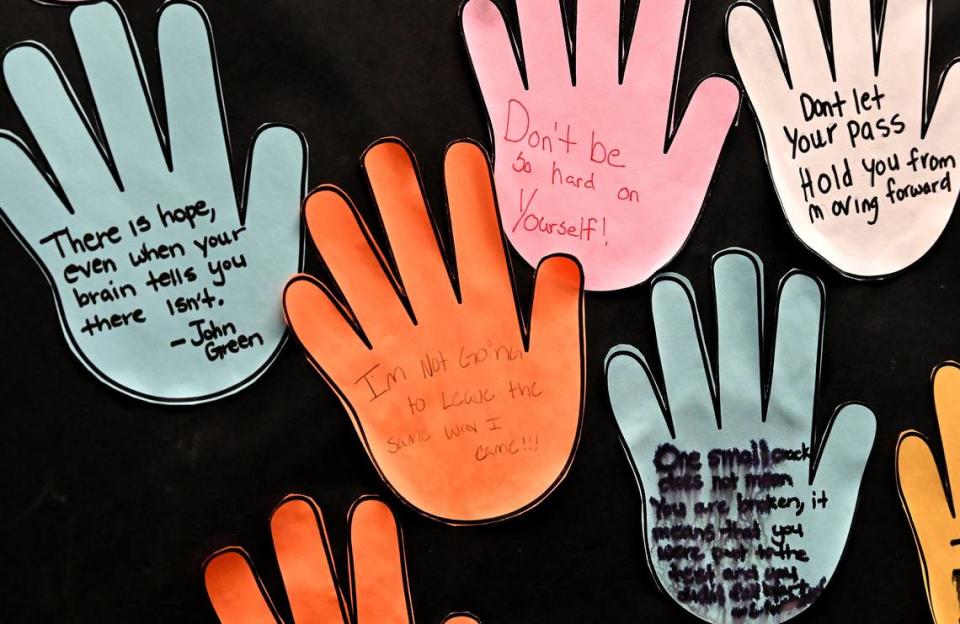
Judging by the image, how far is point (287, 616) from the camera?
610 mm

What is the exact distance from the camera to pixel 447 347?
0.62 metres

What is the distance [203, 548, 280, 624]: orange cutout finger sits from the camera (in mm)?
590

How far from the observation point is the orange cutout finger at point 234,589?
1.94 feet

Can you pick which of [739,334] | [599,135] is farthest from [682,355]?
[599,135]

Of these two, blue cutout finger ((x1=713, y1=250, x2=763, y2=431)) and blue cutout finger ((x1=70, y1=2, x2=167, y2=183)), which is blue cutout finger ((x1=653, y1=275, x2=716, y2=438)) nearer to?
blue cutout finger ((x1=713, y1=250, x2=763, y2=431))

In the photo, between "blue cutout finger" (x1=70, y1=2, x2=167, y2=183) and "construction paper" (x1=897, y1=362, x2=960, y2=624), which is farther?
"construction paper" (x1=897, y1=362, x2=960, y2=624)

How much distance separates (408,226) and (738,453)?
0.32 m

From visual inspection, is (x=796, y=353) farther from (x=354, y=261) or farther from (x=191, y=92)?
(x=191, y=92)

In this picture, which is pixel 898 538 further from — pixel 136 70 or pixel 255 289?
pixel 136 70

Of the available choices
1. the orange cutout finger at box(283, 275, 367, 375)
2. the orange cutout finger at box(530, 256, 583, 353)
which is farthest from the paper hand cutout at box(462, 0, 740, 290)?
the orange cutout finger at box(283, 275, 367, 375)

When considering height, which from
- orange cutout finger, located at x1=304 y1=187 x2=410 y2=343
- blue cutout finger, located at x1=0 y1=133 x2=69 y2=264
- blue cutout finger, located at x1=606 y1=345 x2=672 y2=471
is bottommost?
blue cutout finger, located at x1=606 y1=345 x2=672 y2=471

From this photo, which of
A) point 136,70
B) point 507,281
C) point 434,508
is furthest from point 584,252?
point 136,70

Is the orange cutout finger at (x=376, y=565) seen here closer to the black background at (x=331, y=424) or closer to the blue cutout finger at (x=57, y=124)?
the black background at (x=331, y=424)

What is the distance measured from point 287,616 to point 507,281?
11.7 inches
